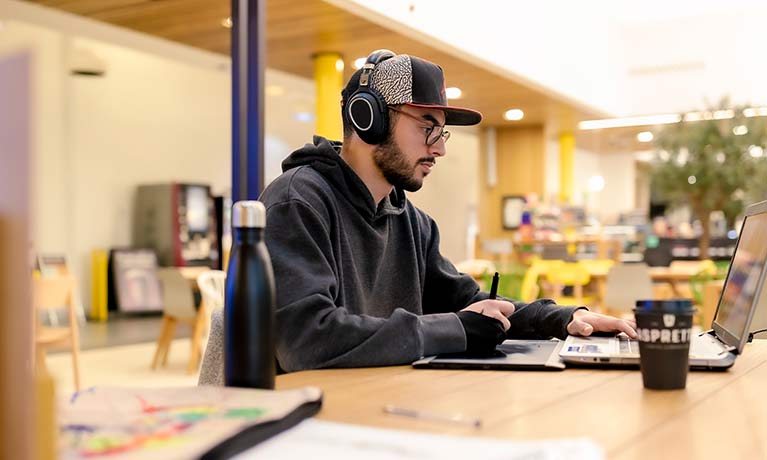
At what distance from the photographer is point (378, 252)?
1883mm

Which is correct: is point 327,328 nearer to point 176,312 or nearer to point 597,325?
point 597,325

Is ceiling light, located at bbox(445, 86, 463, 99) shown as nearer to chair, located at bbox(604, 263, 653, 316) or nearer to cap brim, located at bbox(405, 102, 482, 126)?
chair, located at bbox(604, 263, 653, 316)

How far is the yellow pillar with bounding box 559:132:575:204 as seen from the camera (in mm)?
12609

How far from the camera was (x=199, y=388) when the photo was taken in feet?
3.09

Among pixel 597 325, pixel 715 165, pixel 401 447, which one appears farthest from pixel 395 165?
pixel 715 165

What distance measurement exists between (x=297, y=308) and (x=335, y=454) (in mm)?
657

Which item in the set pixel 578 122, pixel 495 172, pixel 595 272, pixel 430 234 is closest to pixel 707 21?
pixel 578 122

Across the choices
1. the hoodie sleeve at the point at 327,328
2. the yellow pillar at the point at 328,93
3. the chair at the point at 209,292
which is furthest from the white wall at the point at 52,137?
the hoodie sleeve at the point at 327,328

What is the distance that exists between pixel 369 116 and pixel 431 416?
3.33ft

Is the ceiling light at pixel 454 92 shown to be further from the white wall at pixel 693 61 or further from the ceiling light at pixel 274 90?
the white wall at pixel 693 61

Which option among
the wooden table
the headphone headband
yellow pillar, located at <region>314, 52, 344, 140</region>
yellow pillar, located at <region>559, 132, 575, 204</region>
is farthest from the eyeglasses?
yellow pillar, located at <region>559, 132, 575, 204</region>

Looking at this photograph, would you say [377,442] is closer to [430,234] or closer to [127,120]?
[430,234]

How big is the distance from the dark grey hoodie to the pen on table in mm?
413

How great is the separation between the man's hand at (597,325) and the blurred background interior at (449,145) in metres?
3.80
